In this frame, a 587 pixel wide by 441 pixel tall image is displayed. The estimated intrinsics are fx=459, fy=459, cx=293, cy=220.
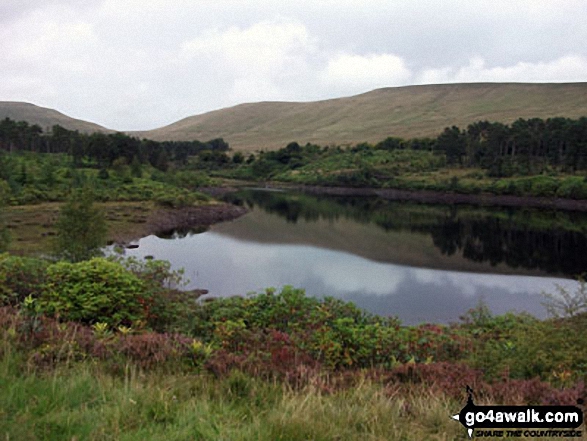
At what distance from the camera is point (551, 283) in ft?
119

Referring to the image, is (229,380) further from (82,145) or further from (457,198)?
(82,145)

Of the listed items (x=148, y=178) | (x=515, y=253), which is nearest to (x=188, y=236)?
(x=515, y=253)

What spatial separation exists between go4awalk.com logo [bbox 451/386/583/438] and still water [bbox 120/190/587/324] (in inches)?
827

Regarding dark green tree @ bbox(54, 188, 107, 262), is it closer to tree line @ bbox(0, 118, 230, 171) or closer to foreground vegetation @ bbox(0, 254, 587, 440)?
foreground vegetation @ bbox(0, 254, 587, 440)

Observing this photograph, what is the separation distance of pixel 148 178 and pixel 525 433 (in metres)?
102

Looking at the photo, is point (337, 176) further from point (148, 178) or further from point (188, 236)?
point (188, 236)

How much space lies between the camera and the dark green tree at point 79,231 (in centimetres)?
2856

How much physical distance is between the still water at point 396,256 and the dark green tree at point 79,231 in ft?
24.8

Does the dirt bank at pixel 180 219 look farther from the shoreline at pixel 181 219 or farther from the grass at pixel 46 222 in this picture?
the grass at pixel 46 222

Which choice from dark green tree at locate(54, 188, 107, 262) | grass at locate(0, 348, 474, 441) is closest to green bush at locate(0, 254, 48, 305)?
grass at locate(0, 348, 474, 441)

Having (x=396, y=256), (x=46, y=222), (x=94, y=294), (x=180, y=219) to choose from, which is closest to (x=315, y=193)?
(x=180, y=219)

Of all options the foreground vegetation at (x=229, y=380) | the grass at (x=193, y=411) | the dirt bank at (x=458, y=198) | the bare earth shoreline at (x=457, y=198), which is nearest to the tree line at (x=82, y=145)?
the bare earth shoreline at (x=457, y=198)

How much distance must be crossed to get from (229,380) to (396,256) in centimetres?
4097

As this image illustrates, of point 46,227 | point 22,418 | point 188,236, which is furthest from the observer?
point 188,236
